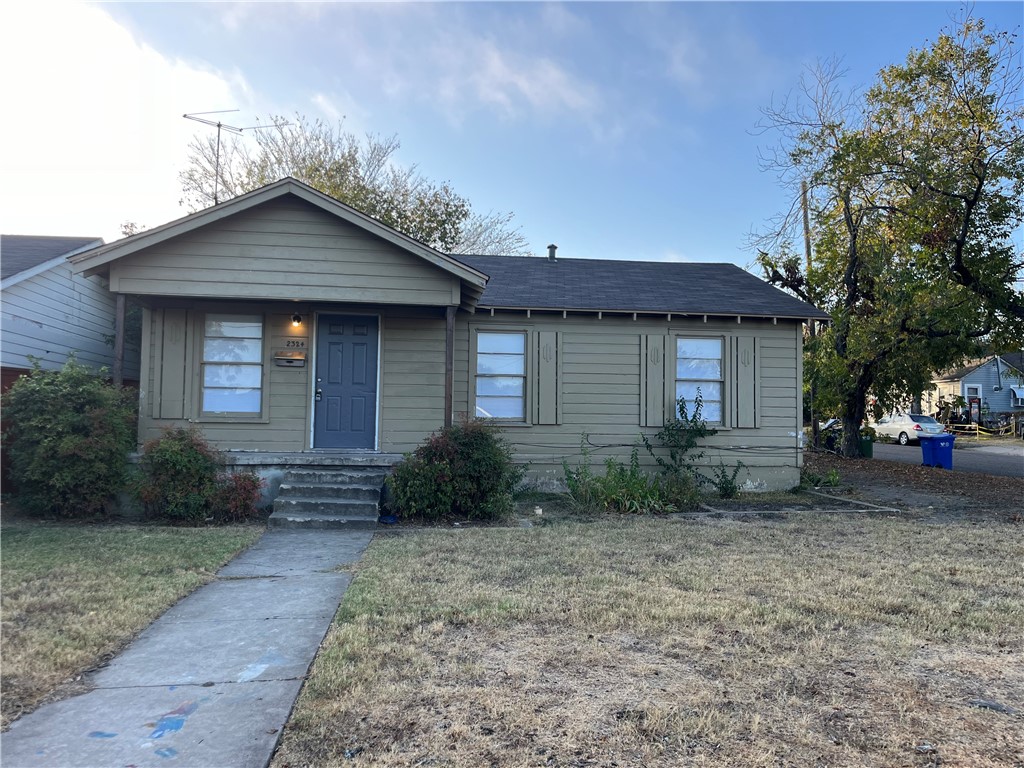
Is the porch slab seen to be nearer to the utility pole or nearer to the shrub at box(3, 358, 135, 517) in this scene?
the shrub at box(3, 358, 135, 517)

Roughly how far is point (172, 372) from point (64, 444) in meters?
2.35

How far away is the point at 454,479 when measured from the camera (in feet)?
28.2

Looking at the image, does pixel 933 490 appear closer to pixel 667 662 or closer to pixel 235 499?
pixel 667 662

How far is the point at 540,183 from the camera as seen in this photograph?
1853 cm

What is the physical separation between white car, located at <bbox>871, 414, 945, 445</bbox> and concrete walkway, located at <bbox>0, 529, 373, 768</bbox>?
28.4 meters

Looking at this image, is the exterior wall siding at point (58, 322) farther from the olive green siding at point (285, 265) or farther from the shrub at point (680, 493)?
the shrub at point (680, 493)

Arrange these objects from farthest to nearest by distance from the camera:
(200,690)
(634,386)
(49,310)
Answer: (49,310), (634,386), (200,690)

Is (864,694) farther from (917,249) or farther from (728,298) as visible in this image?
(917,249)

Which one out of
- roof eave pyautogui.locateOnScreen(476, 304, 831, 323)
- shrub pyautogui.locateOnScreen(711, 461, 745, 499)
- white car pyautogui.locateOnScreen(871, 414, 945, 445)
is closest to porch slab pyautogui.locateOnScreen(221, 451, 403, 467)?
roof eave pyautogui.locateOnScreen(476, 304, 831, 323)

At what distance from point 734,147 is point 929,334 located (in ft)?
21.0

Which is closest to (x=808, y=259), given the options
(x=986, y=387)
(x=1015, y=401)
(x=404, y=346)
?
(x=404, y=346)

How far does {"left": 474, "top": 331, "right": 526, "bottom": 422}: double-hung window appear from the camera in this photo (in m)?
11.1

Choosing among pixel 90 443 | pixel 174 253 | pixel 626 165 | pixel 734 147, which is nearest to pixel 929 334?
pixel 734 147

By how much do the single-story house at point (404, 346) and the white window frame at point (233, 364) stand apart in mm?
23
